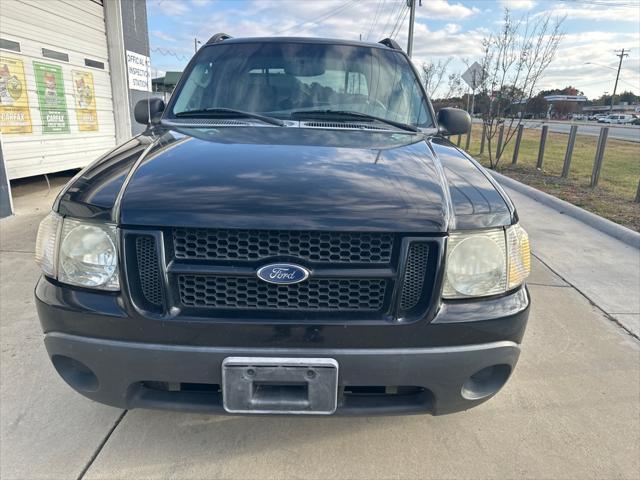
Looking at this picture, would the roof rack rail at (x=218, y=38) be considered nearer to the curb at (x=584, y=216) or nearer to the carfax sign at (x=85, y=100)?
the curb at (x=584, y=216)

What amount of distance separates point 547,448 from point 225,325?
65.7 inches

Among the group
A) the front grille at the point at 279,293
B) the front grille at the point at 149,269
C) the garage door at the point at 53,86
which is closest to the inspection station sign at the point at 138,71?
the garage door at the point at 53,86

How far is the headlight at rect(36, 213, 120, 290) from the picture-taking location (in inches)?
67.9

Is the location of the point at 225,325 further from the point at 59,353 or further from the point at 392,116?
the point at 392,116

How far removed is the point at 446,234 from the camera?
5.63 feet

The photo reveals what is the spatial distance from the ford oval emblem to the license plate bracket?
11.1 inches

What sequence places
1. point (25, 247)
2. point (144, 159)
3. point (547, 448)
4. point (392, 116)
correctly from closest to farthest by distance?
1. point (144, 159)
2. point (547, 448)
3. point (392, 116)
4. point (25, 247)

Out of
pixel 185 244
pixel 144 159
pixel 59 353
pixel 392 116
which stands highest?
pixel 392 116

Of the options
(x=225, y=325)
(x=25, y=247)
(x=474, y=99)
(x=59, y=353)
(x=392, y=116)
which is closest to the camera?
(x=225, y=325)

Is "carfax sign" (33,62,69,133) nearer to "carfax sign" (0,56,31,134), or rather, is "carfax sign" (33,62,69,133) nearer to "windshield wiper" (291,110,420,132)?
"carfax sign" (0,56,31,134)

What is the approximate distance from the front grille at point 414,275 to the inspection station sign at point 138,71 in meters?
9.84

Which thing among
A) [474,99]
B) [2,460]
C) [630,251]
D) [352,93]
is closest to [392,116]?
[352,93]

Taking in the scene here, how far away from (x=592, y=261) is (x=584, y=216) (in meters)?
2.15

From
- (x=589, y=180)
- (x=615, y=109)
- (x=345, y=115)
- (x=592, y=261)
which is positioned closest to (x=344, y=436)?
(x=345, y=115)
